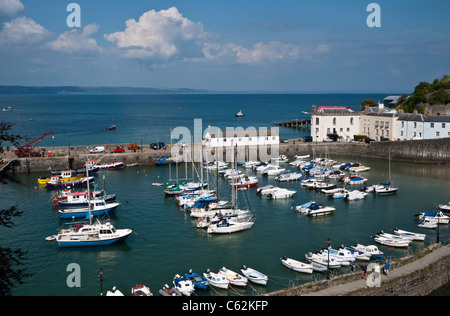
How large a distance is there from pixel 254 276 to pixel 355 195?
20.1m

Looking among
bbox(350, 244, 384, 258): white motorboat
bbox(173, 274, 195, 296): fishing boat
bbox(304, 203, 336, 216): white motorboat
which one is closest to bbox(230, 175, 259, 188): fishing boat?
bbox(304, 203, 336, 216): white motorboat

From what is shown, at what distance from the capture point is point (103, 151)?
59.8 m

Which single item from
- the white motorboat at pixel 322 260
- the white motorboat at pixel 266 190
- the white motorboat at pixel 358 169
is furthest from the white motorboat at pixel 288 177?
the white motorboat at pixel 322 260

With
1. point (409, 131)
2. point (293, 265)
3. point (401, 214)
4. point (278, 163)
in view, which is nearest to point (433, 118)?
point (409, 131)

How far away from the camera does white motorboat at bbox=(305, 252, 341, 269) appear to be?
2371 cm

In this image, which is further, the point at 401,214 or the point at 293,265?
the point at 401,214

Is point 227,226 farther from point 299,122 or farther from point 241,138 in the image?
point 299,122

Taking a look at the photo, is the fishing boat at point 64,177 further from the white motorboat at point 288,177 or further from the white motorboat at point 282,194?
the white motorboat at point 288,177

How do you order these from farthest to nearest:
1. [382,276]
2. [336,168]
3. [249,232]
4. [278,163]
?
[278,163], [336,168], [249,232], [382,276]

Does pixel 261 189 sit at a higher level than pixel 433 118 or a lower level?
lower

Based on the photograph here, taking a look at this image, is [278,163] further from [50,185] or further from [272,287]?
[272,287]

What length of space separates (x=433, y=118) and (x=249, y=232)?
40490mm

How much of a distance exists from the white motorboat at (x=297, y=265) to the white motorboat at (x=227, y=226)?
6.47 meters

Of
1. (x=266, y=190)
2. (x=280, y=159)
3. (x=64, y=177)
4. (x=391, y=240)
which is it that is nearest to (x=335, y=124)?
(x=280, y=159)
